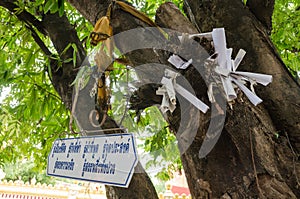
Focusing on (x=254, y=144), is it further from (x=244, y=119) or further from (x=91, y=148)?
(x=91, y=148)

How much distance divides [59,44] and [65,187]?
145 inches

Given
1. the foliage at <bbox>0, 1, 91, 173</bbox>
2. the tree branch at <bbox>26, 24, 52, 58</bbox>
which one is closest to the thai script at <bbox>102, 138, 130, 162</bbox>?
the foliage at <bbox>0, 1, 91, 173</bbox>

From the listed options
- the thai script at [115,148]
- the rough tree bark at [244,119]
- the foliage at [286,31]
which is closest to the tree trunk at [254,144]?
the rough tree bark at [244,119]

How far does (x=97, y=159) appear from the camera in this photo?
604 mm

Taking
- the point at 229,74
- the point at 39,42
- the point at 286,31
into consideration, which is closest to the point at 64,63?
the point at 39,42

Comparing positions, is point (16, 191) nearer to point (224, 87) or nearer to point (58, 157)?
point (58, 157)

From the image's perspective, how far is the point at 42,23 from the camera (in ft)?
3.75

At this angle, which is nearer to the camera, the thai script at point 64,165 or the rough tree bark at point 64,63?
the thai script at point 64,165

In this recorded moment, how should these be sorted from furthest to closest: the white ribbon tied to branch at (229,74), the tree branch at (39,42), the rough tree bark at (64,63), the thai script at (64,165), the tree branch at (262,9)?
the tree branch at (39,42) < the rough tree bark at (64,63) < the tree branch at (262,9) < the thai script at (64,165) < the white ribbon tied to branch at (229,74)

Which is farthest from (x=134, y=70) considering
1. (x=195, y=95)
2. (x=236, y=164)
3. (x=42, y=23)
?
(x=42, y=23)

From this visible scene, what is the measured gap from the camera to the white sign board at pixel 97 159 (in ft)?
1.81

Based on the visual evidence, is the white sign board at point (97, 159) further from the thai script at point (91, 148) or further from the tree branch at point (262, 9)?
the tree branch at point (262, 9)

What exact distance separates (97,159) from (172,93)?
7.3 inches

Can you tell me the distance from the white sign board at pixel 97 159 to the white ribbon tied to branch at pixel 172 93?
81 millimetres
